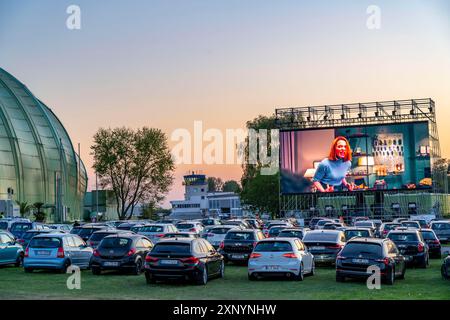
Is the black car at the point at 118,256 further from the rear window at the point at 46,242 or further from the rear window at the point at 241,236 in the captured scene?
the rear window at the point at 241,236

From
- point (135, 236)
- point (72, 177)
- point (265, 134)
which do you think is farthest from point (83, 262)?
point (265, 134)

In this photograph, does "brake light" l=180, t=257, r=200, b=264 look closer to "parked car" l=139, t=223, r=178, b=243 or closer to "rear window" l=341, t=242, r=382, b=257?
"rear window" l=341, t=242, r=382, b=257

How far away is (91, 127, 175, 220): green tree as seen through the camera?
9200 cm

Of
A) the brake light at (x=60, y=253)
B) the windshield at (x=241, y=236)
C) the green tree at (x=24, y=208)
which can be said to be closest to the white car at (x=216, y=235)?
the windshield at (x=241, y=236)

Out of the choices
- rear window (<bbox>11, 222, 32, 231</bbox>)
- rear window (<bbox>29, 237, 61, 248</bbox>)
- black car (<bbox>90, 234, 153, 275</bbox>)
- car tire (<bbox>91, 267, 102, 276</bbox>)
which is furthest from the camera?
rear window (<bbox>11, 222, 32, 231</bbox>)

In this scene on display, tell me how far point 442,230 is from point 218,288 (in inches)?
1095

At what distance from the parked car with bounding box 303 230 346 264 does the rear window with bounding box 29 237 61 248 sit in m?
9.45

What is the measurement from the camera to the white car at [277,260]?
22000 mm

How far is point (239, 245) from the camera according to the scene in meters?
29.2

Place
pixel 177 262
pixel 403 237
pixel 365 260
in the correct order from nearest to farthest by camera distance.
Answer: pixel 177 262, pixel 365 260, pixel 403 237

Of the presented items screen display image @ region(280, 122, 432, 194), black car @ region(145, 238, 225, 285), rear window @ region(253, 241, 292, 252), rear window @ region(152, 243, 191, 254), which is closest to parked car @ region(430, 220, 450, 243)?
screen display image @ region(280, 122, 432, 194)

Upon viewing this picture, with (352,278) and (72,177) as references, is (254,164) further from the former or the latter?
(352,278)

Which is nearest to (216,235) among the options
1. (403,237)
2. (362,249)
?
(403,237)

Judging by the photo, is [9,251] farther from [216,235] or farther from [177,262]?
[216,235]
